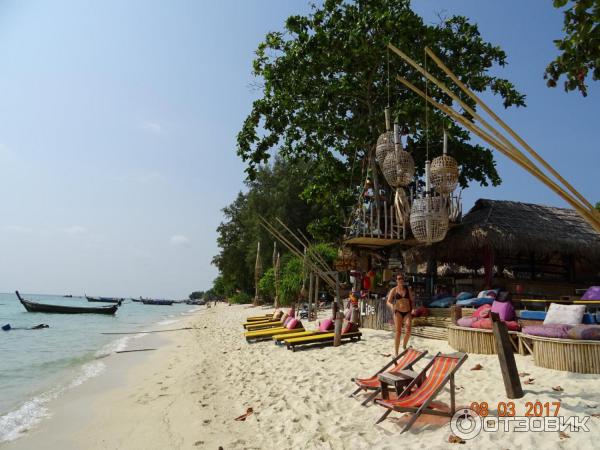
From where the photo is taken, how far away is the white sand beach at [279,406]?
4164mm

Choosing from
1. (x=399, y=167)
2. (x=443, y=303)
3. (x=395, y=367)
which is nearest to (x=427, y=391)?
(x=395, y=367)

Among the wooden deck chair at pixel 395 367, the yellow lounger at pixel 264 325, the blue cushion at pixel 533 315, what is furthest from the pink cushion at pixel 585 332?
the yellow lounger at pixel 264 325

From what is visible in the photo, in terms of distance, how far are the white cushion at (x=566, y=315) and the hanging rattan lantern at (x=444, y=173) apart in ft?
11.6

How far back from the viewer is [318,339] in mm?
9336

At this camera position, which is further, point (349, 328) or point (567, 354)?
Answer: point (349, 328)

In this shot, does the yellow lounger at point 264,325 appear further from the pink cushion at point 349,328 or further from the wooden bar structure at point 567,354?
the wooden bar structure at point 567,354

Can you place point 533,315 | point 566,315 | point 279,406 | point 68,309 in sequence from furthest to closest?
point 68,309
point 533,315
point 566,315
point 279,406

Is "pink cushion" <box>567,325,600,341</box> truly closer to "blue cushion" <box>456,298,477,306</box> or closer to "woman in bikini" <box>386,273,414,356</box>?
"woman in bikini" <box>386,273,414,356</box>

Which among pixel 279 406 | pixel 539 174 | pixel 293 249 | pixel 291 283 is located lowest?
pixel 279 406

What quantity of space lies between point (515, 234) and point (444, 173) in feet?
13.5

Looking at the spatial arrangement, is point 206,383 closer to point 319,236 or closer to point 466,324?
point 466,324

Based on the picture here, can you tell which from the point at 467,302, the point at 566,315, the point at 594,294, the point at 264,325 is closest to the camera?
the point at 566,315

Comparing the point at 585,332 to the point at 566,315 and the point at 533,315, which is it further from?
the point at 533,315

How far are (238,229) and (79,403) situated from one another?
3414cm
